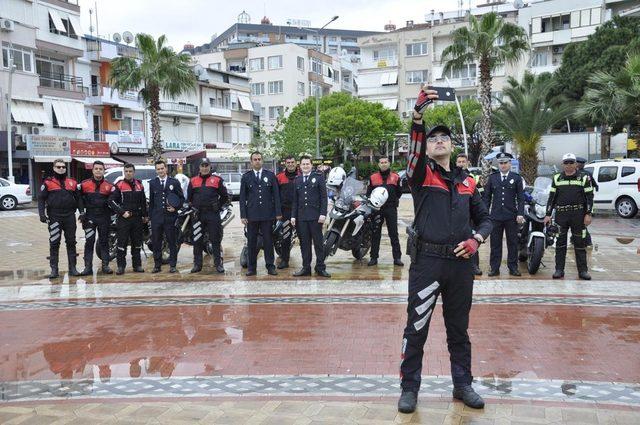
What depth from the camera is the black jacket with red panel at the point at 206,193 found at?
10367 mm

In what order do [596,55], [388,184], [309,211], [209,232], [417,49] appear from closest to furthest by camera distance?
[309,211]
[209,232]
[388,184]
[596,55]
[417,49]

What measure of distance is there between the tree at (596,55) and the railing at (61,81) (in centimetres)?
2837

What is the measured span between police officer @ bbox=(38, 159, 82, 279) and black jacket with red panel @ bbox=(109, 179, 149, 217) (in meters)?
0.59

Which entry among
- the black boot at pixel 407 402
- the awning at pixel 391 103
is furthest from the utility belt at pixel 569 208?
the awning at pixel 391 103

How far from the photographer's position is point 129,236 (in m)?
10.9

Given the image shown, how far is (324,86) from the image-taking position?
66812 mm

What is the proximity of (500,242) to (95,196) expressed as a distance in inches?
264

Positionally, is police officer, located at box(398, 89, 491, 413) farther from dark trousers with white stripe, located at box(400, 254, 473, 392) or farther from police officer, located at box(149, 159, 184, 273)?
police officer, located at box(149, 159, 184, 273)

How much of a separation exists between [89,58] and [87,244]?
33.2 meters

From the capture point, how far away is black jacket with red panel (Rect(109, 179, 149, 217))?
34.8ft

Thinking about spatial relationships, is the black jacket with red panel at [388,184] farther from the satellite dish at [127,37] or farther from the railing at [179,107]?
the railing at [179,107]

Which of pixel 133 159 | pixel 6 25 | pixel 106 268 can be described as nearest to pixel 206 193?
pixel 106 268

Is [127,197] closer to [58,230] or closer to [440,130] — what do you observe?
[58,230]

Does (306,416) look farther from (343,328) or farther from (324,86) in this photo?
(324,86)
